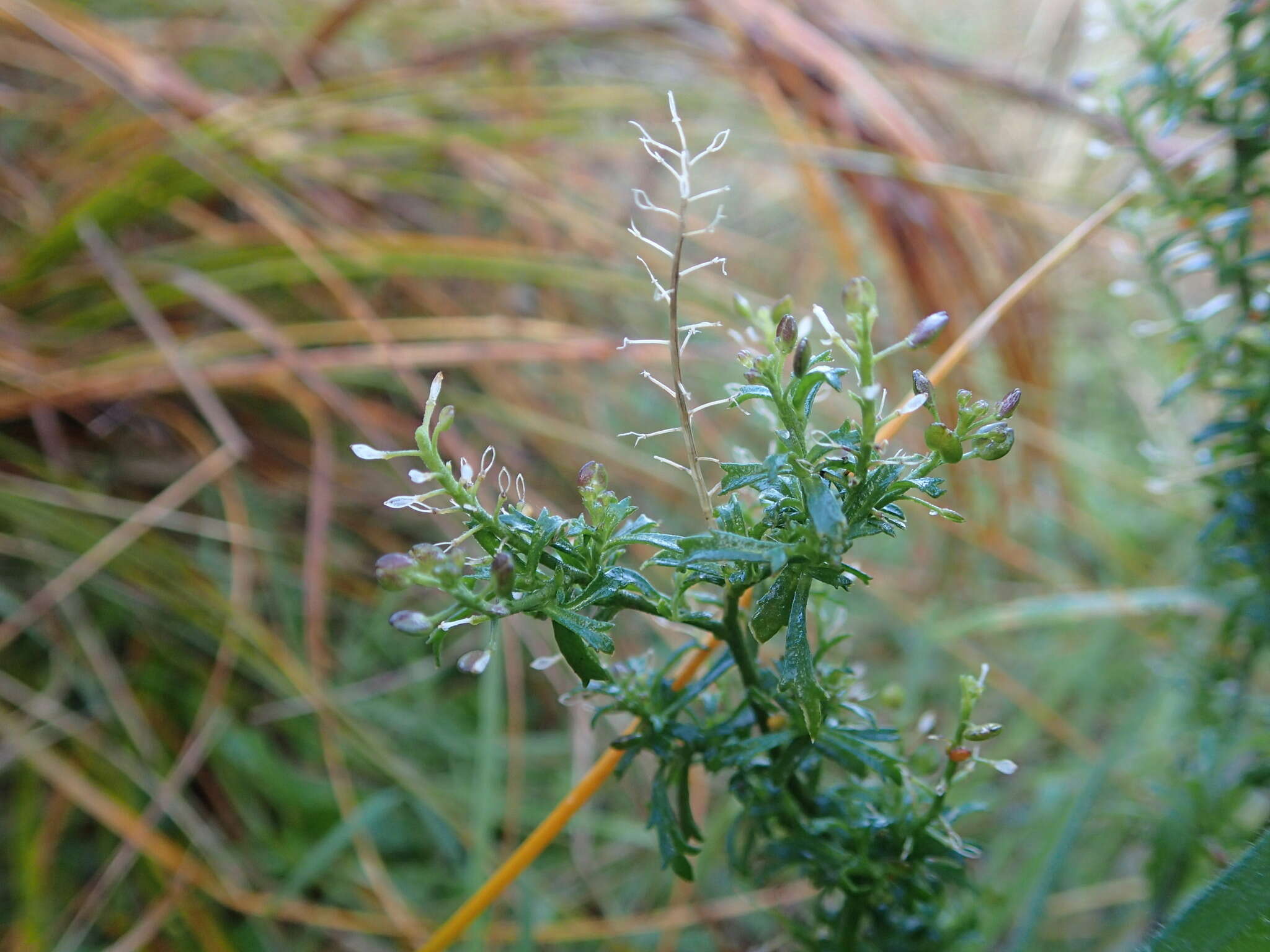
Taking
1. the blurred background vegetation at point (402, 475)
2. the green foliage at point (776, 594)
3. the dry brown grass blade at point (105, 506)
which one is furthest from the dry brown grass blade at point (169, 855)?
the green foliage at point (776, 594)

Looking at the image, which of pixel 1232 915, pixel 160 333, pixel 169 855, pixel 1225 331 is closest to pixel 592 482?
pixel 1232 915

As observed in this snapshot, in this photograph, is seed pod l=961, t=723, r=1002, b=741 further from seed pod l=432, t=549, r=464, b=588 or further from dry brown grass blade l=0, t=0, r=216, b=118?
dry brown grass blade l=0, t=0, r=216, b=118

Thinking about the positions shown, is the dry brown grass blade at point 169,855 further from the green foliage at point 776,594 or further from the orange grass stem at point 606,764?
the green foliage at point 776,594

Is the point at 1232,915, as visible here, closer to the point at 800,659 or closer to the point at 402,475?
the point at 800,659

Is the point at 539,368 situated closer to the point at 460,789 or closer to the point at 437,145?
the point at 437,145

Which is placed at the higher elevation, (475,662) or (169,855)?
(475,662)

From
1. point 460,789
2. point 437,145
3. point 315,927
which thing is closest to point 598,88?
point 437,145
